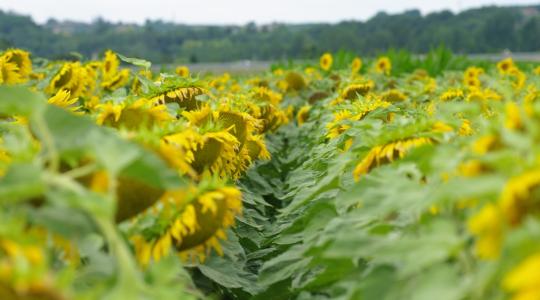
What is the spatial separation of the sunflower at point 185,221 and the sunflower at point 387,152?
0.88ft

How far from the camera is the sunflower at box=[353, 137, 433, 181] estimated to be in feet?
4.38

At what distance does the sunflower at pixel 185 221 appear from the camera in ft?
3.97

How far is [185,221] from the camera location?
1.22 metres

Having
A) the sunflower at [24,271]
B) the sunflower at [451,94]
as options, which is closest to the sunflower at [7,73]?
the sunflower at [451,94]

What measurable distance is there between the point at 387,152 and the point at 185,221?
0.41 m

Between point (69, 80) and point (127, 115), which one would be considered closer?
point (127, 115)

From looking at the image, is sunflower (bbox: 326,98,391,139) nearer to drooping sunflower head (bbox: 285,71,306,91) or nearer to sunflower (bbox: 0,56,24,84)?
sunflower (bbox: 0,56,24,84)

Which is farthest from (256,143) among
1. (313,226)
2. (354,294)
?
(354,294)

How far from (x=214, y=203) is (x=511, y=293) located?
0.59m

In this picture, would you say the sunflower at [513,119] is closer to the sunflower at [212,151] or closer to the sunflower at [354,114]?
the sunflower at [212,151]

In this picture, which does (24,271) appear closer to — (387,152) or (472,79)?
(387,152)

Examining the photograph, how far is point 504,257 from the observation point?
2.48ft

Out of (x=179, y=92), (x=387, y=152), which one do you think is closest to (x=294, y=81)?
(x=179, y=92)

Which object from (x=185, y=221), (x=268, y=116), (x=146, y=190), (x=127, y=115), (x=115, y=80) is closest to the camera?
(x=146, y=190)
